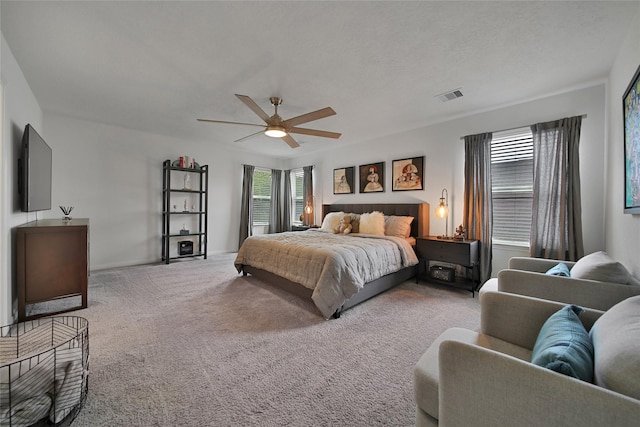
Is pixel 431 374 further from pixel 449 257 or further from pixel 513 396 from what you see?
pixel 449 257

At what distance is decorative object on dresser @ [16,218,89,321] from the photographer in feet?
8.41

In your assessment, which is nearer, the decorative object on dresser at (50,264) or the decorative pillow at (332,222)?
the decorative object on dresser at (50,264)

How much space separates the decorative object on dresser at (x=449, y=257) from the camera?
3.49m

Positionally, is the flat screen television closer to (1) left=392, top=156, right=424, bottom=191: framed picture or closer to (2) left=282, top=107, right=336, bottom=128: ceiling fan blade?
(2) left=282, top=107, right=336, bottom=128: ceiling fan blade

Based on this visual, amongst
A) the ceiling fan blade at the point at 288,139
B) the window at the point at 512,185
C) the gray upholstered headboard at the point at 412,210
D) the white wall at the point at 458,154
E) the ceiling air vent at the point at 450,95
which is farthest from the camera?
the gray upholstered headboard at the point at 412,210

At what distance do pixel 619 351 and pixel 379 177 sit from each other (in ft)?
14.7

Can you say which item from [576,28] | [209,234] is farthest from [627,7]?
[209,234]

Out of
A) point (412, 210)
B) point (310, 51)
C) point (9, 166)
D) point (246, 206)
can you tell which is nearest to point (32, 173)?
point (9, 166)

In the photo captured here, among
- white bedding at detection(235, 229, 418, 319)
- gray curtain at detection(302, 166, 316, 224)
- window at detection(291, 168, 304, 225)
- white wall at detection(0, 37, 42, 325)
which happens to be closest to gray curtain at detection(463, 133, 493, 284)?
white bedding at detection(235, 229, 418, 319)

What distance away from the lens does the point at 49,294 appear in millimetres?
2721

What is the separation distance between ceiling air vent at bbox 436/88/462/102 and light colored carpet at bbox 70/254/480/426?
2608 millimetres

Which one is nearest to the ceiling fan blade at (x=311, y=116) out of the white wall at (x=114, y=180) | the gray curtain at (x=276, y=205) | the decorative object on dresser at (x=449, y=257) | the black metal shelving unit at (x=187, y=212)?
the decorative object on dresser at (x=449, y=257)

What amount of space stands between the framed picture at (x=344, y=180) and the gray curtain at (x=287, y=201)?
1.62 metres

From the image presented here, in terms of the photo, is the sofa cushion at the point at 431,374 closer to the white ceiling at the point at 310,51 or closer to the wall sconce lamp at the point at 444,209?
the white ceiling at the point at 310,51
